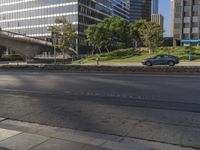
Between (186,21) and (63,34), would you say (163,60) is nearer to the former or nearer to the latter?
(63,34)

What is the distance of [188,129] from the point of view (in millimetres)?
6715

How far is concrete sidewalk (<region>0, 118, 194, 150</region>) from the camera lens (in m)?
5.45

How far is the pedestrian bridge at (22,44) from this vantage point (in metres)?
65.9

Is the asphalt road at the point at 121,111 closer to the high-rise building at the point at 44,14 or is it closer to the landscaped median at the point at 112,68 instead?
the landscaped median at the point at 112,68

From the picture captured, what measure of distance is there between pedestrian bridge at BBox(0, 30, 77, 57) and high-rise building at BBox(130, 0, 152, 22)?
104458mm

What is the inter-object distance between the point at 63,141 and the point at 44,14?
3764 inches

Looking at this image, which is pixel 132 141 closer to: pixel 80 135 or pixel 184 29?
pixel 80 135

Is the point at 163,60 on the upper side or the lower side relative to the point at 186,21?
lower

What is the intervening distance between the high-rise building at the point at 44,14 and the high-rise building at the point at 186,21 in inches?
1148

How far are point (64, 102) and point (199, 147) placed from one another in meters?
5.75

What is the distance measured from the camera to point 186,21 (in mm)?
103812

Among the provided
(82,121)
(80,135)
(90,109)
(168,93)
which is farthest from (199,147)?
(168,93)

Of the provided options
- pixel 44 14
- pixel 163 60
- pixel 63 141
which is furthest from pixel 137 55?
pixel 63 141

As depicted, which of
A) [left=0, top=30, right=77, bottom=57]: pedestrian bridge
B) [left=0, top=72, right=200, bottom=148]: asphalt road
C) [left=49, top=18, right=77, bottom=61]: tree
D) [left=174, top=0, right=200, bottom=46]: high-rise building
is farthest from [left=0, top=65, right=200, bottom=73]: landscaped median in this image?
[left=174, top=0, right=200, bottom=46]: high-rise building
